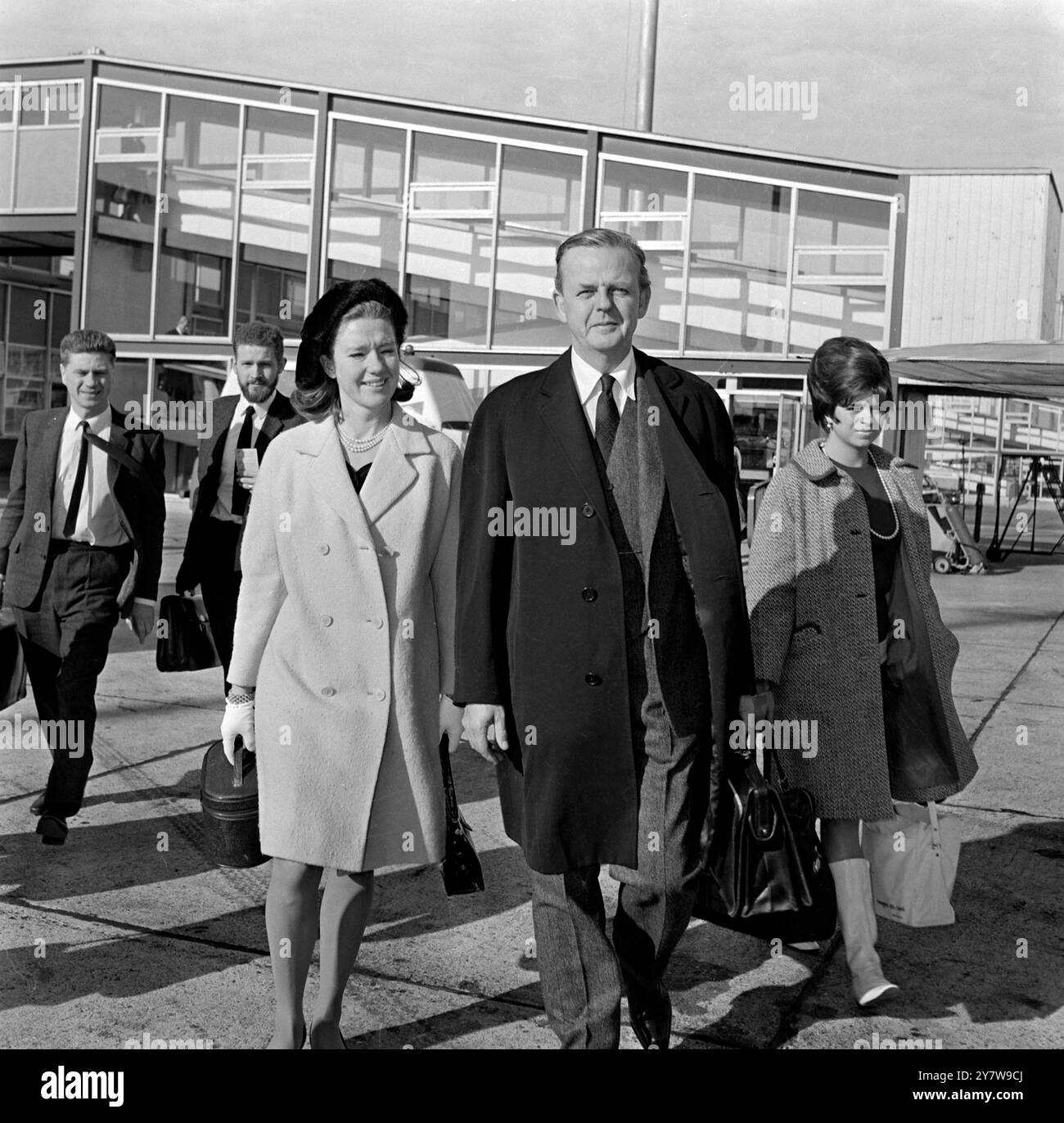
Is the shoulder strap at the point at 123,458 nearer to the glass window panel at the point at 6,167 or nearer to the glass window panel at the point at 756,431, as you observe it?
the glass window panel at the point at 756,431

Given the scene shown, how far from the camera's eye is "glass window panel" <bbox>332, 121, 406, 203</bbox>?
1964 cm

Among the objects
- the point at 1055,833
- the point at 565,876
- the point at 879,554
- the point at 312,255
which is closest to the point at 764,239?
the point at 312,255

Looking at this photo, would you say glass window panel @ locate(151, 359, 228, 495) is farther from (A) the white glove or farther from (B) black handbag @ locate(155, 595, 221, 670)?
(A) the white glove

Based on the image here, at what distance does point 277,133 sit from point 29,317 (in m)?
9.99

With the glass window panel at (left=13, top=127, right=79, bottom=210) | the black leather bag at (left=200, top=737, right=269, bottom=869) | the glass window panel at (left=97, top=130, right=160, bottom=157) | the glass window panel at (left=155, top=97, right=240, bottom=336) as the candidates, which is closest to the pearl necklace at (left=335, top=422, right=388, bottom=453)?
the black leather bag at (left=200, top=737, right=269, bottom=869)

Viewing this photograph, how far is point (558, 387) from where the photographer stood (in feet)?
10.1

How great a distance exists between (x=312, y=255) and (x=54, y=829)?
16131mm

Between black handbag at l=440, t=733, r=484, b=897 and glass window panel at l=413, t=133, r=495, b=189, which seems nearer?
black handbag at l=440, t=733, r=484, b=897

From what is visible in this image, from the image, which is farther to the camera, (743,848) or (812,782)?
(812,782)

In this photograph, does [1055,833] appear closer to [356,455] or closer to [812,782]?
[812,782]

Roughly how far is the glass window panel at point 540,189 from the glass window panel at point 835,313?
11.3ft

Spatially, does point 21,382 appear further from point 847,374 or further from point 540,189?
point 847,374

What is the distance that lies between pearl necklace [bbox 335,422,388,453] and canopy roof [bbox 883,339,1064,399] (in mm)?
10530

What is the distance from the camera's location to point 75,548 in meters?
4.98
